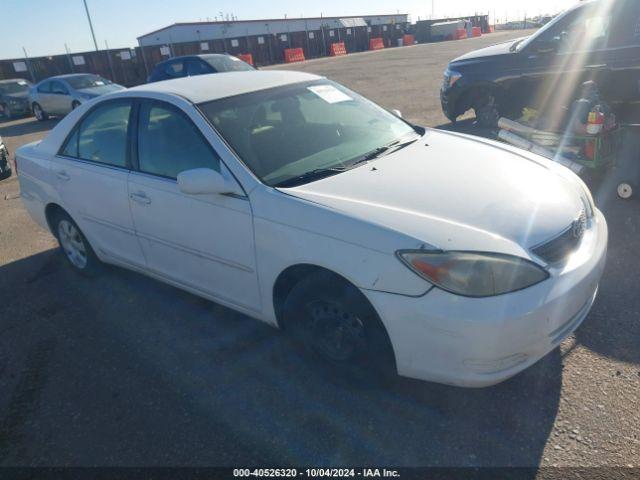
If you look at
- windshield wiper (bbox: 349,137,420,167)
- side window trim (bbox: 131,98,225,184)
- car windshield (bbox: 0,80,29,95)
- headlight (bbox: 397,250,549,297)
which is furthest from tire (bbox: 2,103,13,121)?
headlight (bbox: 397,250,549,297)

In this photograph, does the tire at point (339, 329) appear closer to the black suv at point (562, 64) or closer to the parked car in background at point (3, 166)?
the black suv at point (562, 64)

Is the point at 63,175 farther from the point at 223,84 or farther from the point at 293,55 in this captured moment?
the point at 293,55

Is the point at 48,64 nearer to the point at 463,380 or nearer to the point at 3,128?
the point at 3,128

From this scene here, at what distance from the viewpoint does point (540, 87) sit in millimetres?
6531

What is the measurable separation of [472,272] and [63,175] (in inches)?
132

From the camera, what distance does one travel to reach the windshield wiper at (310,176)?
2.64 m

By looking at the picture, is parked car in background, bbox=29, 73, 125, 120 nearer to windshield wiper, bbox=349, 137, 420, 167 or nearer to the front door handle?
the front door handle

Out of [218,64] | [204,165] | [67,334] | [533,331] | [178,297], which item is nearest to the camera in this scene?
[533,331]

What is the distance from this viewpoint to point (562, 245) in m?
2.32

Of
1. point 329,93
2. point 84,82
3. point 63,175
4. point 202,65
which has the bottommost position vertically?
point 84,82

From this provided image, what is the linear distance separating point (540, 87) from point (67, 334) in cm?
641

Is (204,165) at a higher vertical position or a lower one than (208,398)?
higher

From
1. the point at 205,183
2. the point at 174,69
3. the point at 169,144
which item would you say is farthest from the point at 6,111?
the point at 205,183

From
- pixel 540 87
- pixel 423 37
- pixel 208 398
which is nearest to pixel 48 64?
pixel 540 87
